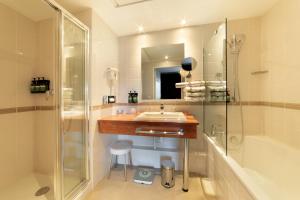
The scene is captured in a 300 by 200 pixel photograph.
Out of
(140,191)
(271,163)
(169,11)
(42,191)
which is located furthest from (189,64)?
(42,191)

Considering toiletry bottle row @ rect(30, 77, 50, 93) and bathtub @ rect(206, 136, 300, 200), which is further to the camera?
toiletry bottle row @ rect(30, 77, 50, 93)

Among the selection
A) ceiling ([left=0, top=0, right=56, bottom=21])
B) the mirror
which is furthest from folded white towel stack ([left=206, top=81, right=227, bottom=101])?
ceiling ([left=0, top=0, right=56, bottom=21])

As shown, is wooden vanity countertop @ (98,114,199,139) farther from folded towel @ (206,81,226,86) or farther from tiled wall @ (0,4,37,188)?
tiled wall @ (0,4,37,188)

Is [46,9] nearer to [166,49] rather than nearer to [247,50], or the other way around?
[166,49]

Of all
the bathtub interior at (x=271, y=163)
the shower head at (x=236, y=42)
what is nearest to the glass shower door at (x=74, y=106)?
the bathtub interior at (x=271, y=163)

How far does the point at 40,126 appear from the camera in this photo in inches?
71.7

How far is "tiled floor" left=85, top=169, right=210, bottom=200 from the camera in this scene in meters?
1.57

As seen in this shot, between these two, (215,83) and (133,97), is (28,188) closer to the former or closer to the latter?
(133,97)

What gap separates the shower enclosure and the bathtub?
1569 millimetres

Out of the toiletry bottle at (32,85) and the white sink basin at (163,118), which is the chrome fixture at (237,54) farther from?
the toiletry bottle at (32,85)

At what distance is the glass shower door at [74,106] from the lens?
58.6 inches

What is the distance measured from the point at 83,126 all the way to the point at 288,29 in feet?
8.26

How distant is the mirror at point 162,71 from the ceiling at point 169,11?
357mm

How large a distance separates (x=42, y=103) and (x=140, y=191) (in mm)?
1647
